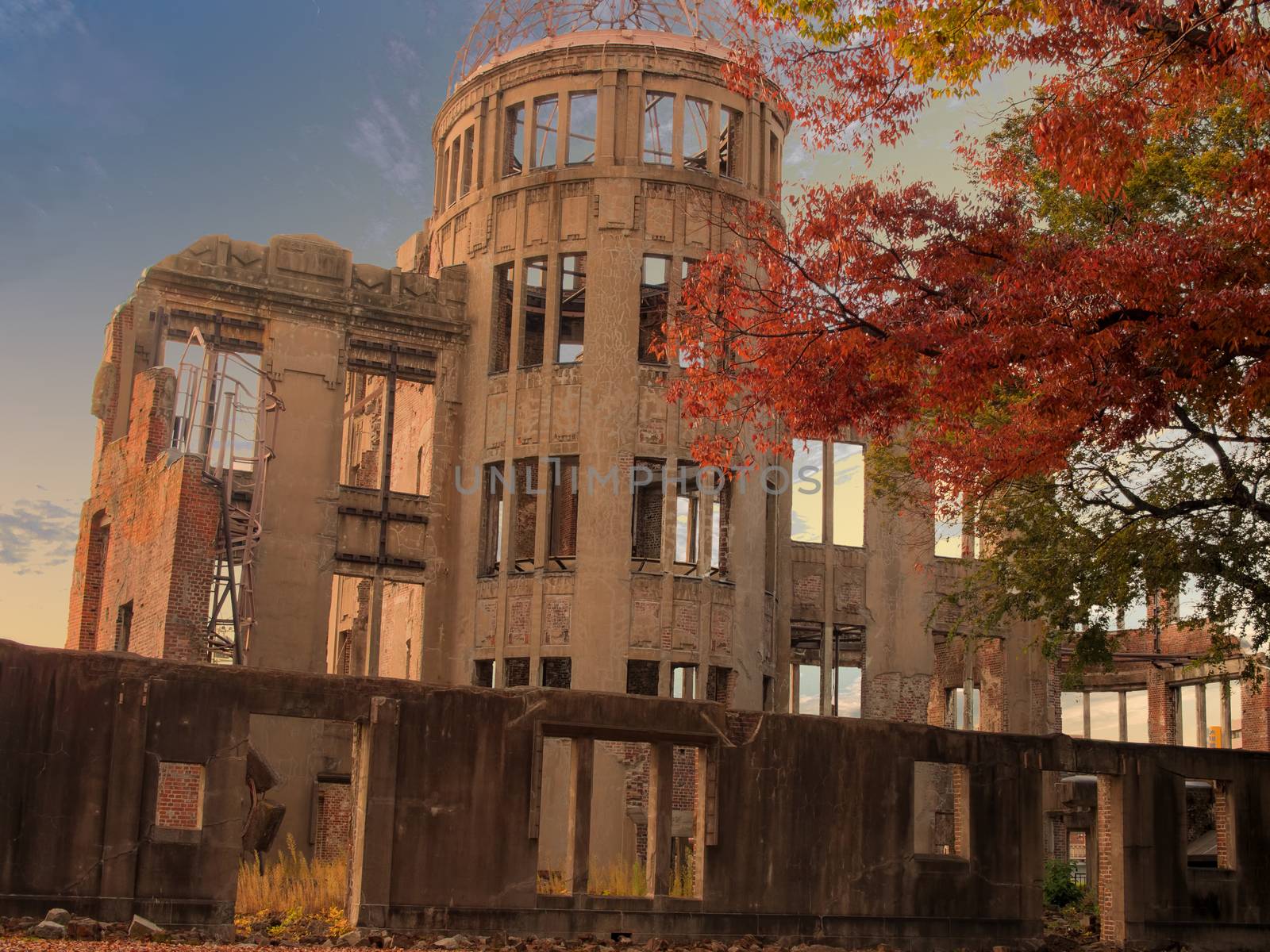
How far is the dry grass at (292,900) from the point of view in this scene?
17000 mm

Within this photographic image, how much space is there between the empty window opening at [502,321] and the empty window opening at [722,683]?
6797mm

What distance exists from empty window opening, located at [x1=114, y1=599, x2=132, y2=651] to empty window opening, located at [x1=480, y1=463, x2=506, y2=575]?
6.18 meters

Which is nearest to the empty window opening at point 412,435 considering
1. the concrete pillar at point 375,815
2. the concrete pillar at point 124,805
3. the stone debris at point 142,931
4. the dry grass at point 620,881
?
the dry grass at point 620,881

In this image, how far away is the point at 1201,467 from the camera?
68.6 feet

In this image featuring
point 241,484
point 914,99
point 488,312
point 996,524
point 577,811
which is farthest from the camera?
point 488,312

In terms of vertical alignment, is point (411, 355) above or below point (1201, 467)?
above

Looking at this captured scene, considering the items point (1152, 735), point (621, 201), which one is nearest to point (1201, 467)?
point (621, 201)

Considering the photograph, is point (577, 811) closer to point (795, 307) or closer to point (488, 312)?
point (795, 307)

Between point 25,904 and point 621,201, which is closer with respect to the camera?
point 25,904

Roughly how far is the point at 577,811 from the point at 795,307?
20.8 feet

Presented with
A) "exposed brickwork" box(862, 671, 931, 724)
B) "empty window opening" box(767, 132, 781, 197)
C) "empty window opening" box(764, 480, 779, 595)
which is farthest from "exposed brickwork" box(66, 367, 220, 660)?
"exposed brickwork" box(862, 671, 931, 724)

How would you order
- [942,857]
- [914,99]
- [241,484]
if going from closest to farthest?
[914,99]
[942,857]
[241,484]

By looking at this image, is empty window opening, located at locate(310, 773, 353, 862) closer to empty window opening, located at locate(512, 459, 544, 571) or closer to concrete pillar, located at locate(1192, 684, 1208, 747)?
empty window opening, located at locate(512, 459, 544, 571)

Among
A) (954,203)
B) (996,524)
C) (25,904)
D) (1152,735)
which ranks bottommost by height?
(25,904)
